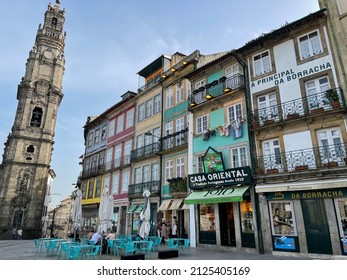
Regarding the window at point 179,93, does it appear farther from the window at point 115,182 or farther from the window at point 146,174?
the window at point 115,182

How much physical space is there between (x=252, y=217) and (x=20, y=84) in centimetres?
4351

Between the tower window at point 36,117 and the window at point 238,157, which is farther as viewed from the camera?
the tower window at point 36,117

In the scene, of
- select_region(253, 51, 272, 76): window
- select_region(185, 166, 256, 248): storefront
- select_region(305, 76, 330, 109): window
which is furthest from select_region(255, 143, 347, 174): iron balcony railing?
select_region(253, 51, 272, 76): window

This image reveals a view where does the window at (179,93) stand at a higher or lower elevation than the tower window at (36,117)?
lower

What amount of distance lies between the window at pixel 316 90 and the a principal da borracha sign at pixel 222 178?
4628 millimetres

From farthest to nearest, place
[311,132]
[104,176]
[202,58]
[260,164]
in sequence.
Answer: [104,176] → [202,58] → [260,164] → [311,132]

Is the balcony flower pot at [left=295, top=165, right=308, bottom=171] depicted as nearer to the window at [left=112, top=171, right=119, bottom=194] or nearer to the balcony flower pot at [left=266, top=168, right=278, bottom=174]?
the balcony flower pot at [left=266, top=168, right=278, bottom=174]

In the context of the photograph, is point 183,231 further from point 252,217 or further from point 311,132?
point 311,132

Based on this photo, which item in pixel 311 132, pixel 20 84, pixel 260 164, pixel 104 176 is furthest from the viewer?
pixel 20 84

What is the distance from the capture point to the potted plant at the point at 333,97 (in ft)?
38.8

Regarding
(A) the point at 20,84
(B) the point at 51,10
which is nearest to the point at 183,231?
(A) the point at 20,84

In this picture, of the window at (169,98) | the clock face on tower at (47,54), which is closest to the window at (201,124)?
the window at (169,98)

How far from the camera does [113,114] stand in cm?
2909

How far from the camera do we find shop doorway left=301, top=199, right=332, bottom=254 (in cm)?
1128
